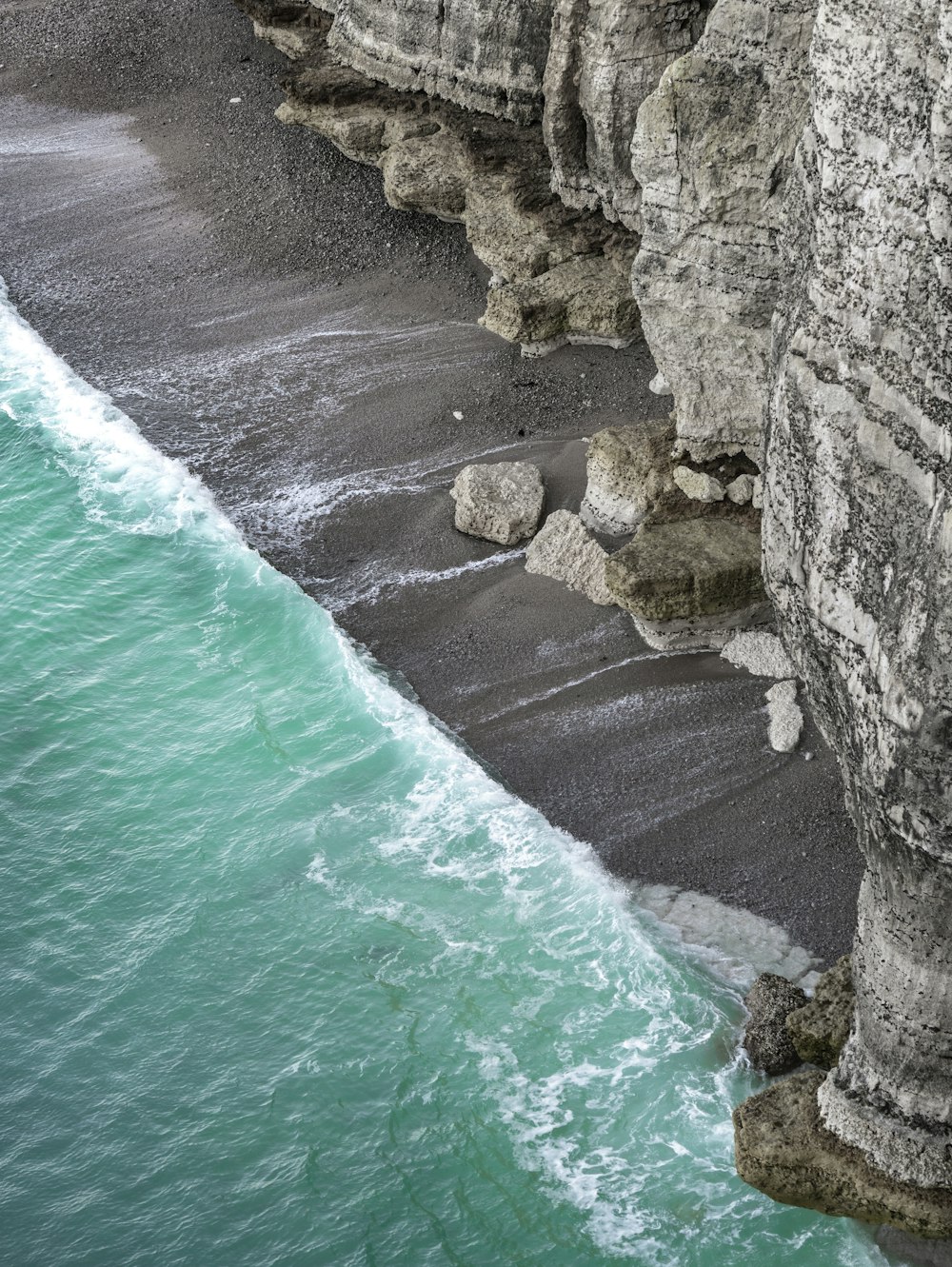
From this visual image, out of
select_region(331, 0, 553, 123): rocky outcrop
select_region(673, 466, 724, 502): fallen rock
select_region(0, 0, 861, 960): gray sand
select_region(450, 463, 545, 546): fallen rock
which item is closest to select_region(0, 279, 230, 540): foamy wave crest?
select_region(0, 0, 861, 960): gray sand

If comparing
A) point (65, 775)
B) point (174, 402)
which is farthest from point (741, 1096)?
point (174, 402)

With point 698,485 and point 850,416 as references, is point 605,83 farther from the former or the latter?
point 850,416

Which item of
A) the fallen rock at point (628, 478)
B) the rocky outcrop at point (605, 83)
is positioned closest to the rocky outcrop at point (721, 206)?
the fallen rock at point (628, 478)

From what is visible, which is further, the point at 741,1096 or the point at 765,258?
the point at 765,258

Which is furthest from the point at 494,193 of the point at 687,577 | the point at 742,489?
the point at 687,577

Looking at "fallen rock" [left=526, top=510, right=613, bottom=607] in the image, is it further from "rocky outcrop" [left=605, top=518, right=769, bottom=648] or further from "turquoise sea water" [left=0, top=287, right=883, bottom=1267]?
"turquoise sea water" [left=0, top=287, right=883, bottom=1267]

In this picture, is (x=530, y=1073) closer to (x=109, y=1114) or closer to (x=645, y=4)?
(x=109, y=1114)
